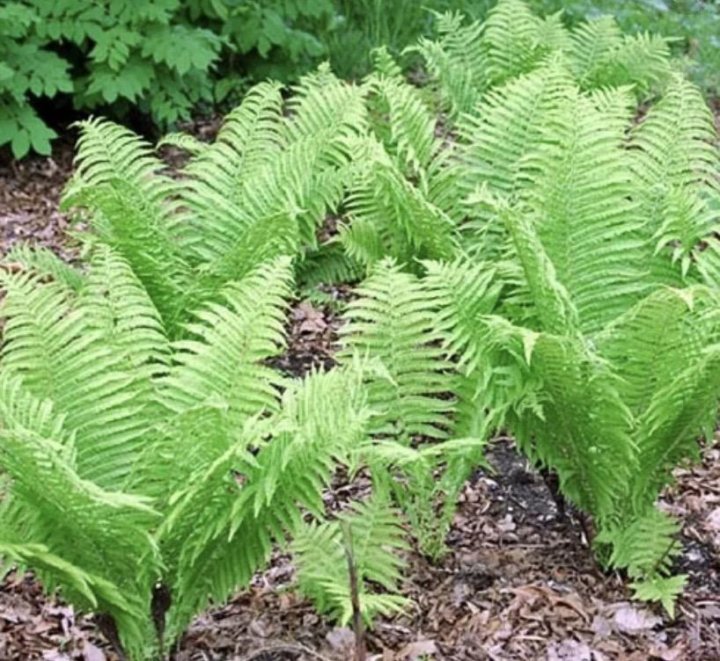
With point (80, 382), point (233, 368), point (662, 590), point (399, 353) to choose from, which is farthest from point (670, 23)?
point (80, 382)

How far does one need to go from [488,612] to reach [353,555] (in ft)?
1.55

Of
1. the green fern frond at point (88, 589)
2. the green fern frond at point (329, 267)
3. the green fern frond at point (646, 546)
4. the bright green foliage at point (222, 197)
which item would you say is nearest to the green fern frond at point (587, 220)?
the green fern frond at point (646, 546)

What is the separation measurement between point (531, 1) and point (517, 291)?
4762 mm

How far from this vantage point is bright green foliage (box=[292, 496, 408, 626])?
3047 mm

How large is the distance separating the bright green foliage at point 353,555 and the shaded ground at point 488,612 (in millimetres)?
101

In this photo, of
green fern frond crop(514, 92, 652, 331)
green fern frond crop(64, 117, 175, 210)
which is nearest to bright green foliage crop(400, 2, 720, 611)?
green fern frond crop(514, 92, 652, 331)

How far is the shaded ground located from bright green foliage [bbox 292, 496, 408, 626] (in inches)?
4.0

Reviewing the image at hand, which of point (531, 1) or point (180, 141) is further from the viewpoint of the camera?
point (531, 1)

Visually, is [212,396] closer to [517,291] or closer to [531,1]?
[517,291]

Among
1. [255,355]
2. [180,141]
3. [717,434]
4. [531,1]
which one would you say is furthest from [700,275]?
[531,1]

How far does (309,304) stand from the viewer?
4910 mm

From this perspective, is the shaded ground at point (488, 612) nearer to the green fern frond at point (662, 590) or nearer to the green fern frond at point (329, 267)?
the green fern frond at point (662, 590)

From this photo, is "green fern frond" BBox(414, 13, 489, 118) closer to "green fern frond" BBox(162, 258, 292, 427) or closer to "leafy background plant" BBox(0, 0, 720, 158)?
"leafy background plant" BBox(0, 0, 720, 158)

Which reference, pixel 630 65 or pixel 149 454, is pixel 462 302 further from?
pixel 630 65
